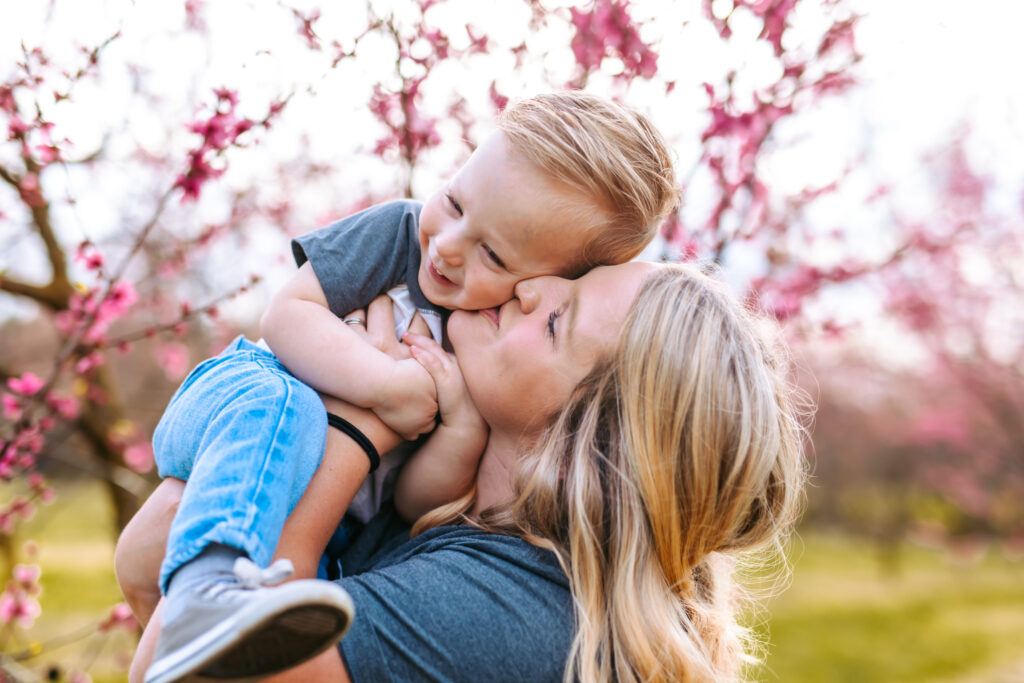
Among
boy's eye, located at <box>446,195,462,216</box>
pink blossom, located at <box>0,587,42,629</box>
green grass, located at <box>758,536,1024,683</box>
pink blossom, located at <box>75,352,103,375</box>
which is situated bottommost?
green grass, located at <box>758,536,1024,683</box>

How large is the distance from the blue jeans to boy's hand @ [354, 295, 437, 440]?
0.46ft

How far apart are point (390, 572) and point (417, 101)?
1621 millimetres

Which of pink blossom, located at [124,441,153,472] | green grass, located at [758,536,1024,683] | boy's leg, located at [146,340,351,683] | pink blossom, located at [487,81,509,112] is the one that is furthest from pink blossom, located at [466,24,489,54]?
green grass, located at [758,536,1024,683]

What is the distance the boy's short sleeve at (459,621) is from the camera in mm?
1383

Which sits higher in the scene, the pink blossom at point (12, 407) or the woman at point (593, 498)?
the woman at point (593, 498)

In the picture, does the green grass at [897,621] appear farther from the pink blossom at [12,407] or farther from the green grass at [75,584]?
the pink blossom at [12,407]

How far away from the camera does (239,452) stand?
4.28 feet

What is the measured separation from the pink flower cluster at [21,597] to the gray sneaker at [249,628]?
2.30 meters

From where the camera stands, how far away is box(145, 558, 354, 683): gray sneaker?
104 centimetres

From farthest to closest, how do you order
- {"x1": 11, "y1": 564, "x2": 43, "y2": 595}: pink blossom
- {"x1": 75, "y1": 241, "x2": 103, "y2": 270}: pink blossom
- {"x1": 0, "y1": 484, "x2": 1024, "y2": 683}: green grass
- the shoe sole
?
Result: {"x1": 0, "y1": 484, "x2": 1024, "y2": 683}: green grass → {"x1": 11, "y1": 564, "x2": 43, "y2": 595}: pink blossom → {"x1": 75, "y1": 241, "x2": 103, "y2": 270}: pink blossom → the shoe sole

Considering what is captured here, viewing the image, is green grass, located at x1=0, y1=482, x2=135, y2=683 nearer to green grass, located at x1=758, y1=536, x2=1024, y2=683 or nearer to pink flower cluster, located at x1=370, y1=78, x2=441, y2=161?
pink flower cluster, located at x1=370, y1=78, x2=441, y2=161

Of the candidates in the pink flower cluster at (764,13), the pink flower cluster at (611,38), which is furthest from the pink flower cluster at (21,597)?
the pink flower cluster at (764,13)

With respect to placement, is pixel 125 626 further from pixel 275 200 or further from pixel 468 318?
pixel 275 200

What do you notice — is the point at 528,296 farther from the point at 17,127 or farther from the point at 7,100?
the point at 7,100
